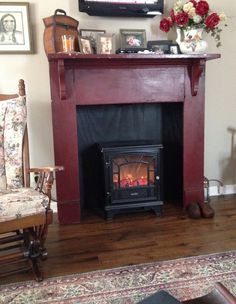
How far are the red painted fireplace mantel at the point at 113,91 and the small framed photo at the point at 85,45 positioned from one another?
0.33 feet

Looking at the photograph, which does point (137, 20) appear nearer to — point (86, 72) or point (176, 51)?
point (176, 51)

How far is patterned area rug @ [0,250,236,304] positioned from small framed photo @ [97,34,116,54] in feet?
5.52

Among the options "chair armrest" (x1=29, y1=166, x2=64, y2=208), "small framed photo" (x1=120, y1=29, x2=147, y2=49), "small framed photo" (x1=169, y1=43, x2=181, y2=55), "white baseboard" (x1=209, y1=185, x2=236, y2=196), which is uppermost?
"small framed photo" (x1=120, y1=29, x2=147, y2=49)

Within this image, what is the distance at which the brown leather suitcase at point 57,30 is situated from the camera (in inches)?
93.7

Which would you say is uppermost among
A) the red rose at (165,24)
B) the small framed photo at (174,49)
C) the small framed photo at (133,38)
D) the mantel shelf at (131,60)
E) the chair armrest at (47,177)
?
the red rose at (165,24)

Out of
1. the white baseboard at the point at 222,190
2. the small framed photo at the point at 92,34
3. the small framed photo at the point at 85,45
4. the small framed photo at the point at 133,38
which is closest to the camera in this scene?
the small framed photo at the point at 85,45

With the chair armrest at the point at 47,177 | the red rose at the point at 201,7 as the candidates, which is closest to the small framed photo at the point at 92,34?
the red rose at the point at 201,7

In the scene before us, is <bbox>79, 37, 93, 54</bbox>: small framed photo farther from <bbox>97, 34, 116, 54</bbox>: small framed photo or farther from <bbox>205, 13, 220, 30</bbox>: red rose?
<bbox>205, 13, 220, 30</bbox>: red rose

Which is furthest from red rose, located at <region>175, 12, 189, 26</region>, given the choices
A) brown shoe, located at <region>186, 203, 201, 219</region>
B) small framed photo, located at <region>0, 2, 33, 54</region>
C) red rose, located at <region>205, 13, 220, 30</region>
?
brown shoe, located at <region>186, 203, 201, 219</region>

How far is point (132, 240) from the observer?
2.29 m

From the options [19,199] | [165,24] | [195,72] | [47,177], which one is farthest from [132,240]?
[165,24]

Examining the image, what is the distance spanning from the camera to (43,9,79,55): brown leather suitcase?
2.38 metres

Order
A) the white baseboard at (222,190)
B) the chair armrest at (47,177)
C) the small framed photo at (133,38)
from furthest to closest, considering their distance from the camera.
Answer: the white baseboard at (222,190), the small framed photo at (133,38), the chair armrest at (47,177)

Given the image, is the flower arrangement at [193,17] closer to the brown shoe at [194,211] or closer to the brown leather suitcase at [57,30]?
the brown leather suitcase at [57,30]
